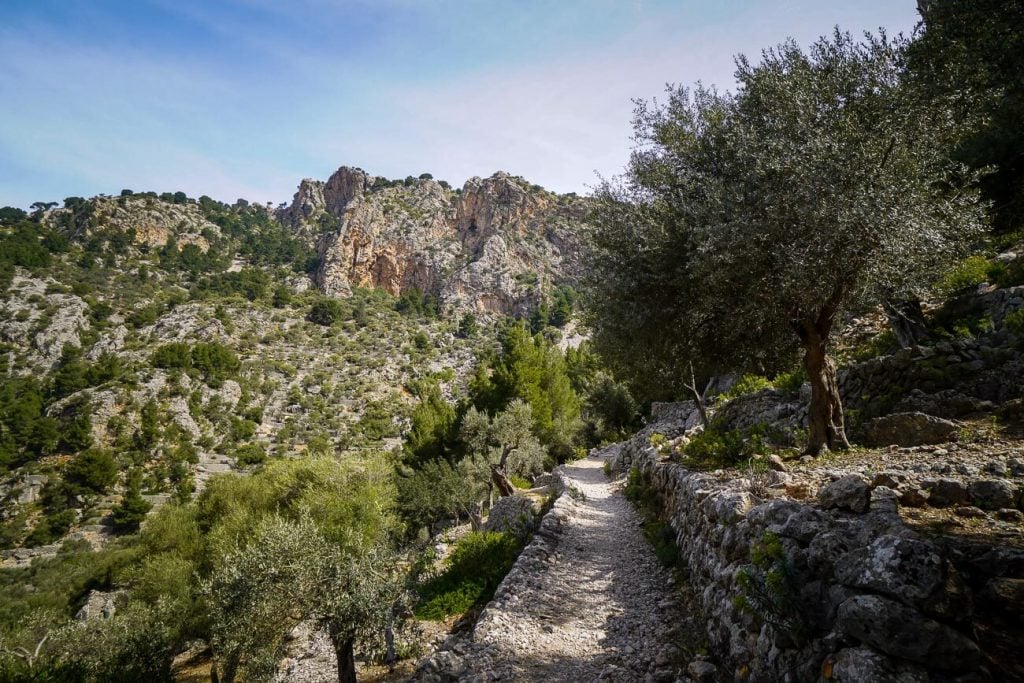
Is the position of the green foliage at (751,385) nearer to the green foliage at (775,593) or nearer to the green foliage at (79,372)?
the green foliage at (775,593)

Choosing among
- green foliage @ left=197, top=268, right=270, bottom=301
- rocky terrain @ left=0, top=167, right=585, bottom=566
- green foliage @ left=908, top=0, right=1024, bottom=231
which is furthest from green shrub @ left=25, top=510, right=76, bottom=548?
green foliage @ left=908, top=0, right=1024, bottom=231

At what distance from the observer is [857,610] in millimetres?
3826

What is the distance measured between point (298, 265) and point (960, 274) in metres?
153

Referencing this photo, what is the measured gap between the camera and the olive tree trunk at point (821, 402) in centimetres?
977

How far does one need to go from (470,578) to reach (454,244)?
14063 cm

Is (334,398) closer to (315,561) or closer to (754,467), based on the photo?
(315,561)

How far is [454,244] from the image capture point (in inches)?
5802

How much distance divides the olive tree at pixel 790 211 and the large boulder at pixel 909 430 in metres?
0.62

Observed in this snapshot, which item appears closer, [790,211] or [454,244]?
[790,211]

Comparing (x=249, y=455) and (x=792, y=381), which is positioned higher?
(x=792, y=381)

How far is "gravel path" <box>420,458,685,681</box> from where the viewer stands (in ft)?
24.7

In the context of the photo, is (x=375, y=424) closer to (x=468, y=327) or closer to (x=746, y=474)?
(x=468, y=327)

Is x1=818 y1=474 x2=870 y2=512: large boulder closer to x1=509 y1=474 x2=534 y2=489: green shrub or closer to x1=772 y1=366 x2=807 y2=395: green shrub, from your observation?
x1=772 y1=366 x2=807 y2=395: green shrub

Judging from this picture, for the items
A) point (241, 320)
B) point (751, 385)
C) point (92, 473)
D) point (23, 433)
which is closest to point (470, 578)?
point (751, 385)
